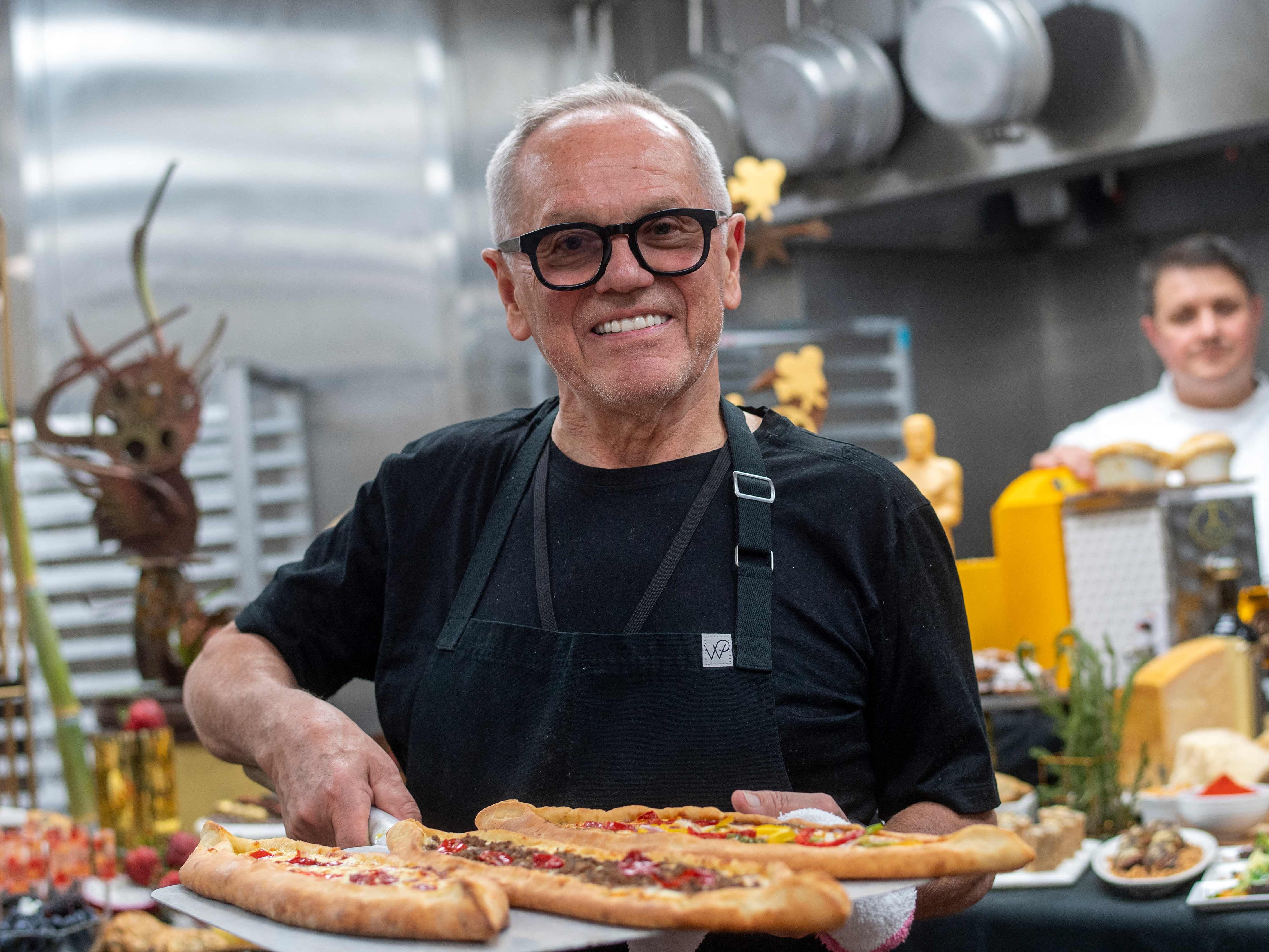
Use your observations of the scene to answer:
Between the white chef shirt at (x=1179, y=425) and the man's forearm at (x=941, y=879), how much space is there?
12.5ft

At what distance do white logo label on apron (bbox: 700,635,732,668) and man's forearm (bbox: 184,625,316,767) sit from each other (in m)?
0.48

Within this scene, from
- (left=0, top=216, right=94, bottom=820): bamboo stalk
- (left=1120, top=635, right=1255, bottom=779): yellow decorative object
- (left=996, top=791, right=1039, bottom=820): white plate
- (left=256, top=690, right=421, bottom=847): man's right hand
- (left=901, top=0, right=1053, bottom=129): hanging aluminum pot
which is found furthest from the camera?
(left=901, top=0, right=1053, bottom=129): hanging aluminum pot

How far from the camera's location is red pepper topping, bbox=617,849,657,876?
3.76 feet

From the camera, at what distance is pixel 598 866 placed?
1174mm

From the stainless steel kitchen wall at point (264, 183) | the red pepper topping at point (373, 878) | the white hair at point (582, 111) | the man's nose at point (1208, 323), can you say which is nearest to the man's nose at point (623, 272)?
the white hair at point (582, 111)

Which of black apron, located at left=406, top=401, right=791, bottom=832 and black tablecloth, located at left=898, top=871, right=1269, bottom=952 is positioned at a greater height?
black apron, located at left=406, top=401, right=791, bottom=832

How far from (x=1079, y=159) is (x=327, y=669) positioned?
411 centimetres

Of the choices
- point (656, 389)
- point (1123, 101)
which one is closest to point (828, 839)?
point (656, 389)

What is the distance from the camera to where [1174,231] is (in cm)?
601

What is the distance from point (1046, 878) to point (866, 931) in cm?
147

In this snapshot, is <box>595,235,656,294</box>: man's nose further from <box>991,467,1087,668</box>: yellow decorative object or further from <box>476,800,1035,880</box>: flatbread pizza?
<box>991,467,1087,668</box>: yellow decorative object

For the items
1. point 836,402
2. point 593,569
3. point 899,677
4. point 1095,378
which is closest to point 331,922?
point 593,569

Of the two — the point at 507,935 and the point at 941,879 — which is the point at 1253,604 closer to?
the point at 941,879

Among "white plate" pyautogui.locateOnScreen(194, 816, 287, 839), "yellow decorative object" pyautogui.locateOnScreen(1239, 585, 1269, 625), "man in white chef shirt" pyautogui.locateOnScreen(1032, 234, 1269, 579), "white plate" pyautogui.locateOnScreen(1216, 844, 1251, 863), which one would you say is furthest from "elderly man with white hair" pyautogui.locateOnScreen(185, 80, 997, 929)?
"man in white chef shirt" pyautogui.locateOnScreen(1032, 234, 1269, 579)
